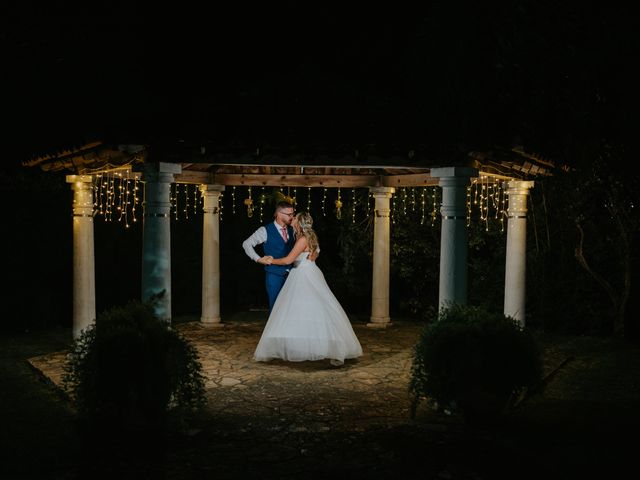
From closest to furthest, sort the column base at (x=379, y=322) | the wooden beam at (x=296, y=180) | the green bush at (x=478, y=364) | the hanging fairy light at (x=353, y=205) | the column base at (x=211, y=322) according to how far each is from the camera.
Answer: the green bush at (x=478, y=364)
the wooden beam at (x=296, y=180)
the column base at (x=211, y=322)
the column base at (x=379, y=322)
the hanging fairy light at (x=353, y=205)

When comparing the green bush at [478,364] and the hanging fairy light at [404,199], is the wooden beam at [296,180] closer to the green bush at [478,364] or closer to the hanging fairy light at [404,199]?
the hanging fairy light at [404,199]

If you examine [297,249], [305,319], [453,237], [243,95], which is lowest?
[305,319]

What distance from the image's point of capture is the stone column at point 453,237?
809 cm

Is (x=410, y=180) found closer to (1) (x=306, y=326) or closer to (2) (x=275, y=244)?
(2) (x=275, y=244)

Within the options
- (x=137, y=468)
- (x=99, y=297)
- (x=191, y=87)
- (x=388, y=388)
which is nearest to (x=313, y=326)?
(x=388, y=388)

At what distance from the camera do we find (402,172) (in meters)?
11.8

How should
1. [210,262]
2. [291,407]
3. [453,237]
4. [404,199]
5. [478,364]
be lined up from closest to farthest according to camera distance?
1. [478,364]
2. [291,407]
3. [453,237]
4. [210,262]
5. [404,199]

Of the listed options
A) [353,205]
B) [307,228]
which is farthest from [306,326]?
[353,205]

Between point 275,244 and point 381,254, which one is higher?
point 275,244

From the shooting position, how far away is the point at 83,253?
973 centimetres

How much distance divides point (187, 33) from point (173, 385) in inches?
553

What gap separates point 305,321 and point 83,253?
10.9 feet

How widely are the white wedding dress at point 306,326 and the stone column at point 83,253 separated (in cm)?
250

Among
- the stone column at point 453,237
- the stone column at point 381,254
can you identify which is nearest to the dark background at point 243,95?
the stone column at point 453,237
